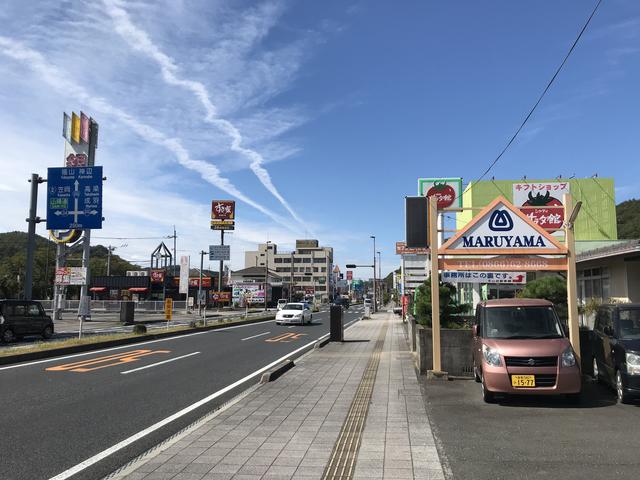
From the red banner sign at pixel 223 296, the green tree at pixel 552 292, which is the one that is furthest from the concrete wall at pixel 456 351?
the red banner sign at pixel 223 296

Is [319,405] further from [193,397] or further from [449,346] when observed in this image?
[449,346]

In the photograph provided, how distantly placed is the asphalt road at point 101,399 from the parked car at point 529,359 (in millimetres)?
4687

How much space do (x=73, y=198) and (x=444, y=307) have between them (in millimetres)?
15624

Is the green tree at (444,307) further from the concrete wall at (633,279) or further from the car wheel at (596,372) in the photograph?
the concrete wall at (633,279)

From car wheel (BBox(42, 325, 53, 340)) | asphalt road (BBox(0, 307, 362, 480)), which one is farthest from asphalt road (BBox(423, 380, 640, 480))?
car wheel (BBox(42, 325, 53, 340))

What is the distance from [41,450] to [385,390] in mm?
5979

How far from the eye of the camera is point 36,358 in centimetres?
1412

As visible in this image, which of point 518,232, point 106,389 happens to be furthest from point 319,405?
point 518,232

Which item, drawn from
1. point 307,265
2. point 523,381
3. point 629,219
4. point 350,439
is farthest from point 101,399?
point 307,265

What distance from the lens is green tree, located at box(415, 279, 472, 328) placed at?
42.9 feet

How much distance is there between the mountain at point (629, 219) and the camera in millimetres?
36812

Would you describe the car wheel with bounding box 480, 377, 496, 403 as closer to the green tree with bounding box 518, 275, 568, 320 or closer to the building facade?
the green tree with bounding box 518, 275, 568, 320

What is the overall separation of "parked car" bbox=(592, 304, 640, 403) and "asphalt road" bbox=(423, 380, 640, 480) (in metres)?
0.33

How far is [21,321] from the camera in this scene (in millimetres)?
19609
